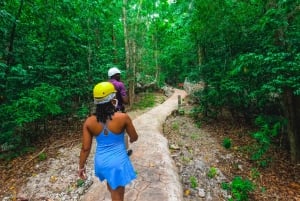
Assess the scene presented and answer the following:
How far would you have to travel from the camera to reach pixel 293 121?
6.92 m

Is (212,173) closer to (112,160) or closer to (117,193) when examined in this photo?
(117,193)

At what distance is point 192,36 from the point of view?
976 centimetres

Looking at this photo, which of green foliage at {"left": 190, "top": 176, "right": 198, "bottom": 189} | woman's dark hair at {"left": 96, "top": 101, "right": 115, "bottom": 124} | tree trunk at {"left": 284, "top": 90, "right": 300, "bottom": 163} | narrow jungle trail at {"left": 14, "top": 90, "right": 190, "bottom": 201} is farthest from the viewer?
tree trunk at {"left": 284, "top": 90, "right": 300, "bottom": 163}

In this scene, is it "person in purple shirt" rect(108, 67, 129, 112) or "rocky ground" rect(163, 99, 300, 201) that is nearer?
"person in purple shirt" rect(108, 67, 129, 112)

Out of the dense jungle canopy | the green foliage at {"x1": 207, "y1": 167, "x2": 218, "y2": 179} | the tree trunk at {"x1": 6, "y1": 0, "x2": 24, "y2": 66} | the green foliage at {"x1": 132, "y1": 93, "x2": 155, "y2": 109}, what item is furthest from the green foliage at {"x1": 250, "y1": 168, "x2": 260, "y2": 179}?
the green foliage at {"x1": 132, "y1": 93, "x2": 155, "y2": 109}

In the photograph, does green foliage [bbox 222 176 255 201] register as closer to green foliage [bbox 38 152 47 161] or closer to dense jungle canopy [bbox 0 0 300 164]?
dense jungle canopy [bbox 0 0 300 164]

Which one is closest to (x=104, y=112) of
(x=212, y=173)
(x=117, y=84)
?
(x=117, y=84)

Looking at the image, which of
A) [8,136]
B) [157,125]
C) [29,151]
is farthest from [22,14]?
[157,125]

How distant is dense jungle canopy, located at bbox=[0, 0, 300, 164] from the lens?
5930 millimetres

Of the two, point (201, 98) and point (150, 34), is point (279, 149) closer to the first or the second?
point (201, 98)

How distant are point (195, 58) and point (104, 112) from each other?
915 centimetres

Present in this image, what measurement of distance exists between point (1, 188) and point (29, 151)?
1.74 m

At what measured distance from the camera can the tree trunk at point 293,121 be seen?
674 cm

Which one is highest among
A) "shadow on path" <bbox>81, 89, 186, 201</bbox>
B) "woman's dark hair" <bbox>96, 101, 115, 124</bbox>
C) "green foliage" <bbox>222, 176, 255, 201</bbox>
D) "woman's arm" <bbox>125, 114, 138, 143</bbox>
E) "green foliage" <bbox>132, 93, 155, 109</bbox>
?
"woman's dark hair" <bbox>96, 101, 115, 124</bbox>
